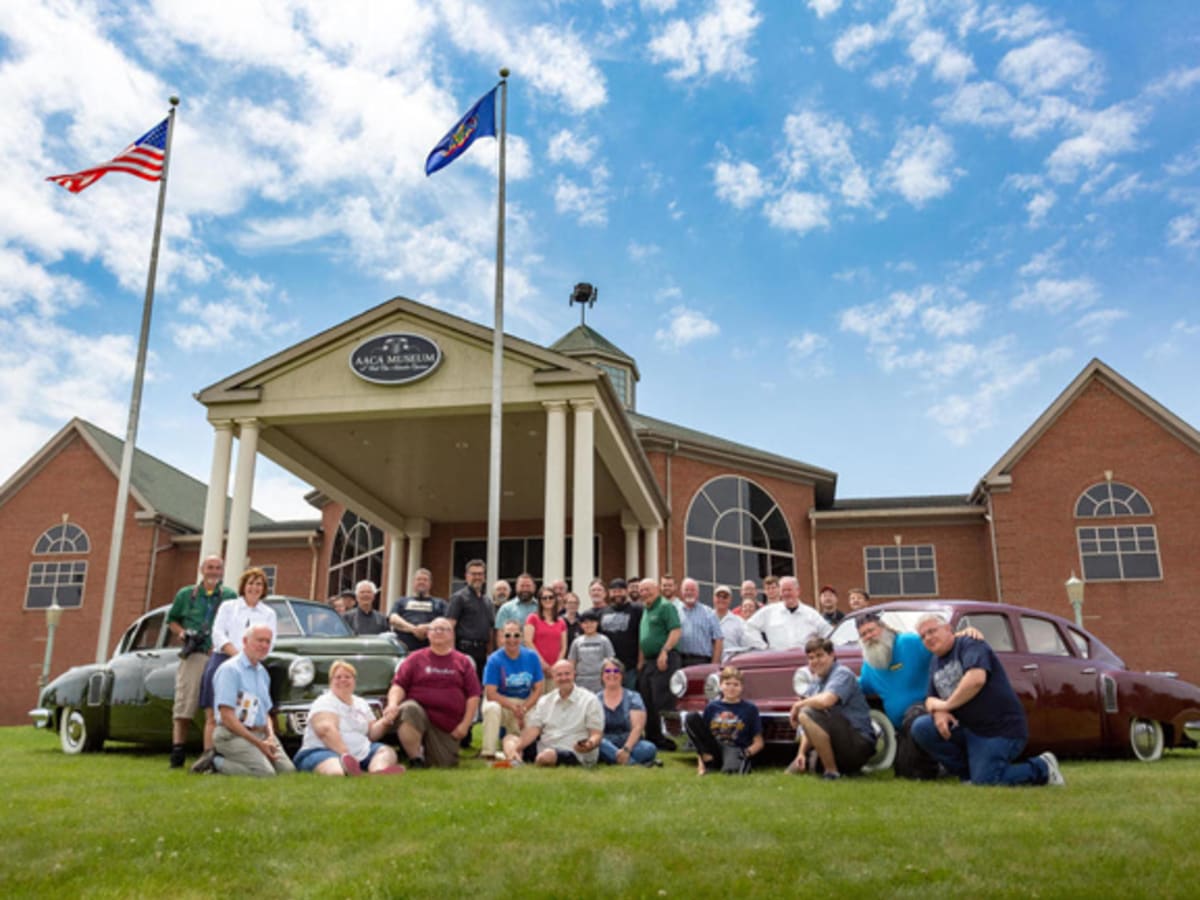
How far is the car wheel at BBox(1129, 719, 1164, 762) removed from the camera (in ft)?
30.7

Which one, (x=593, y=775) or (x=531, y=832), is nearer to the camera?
(x=531, y=832)

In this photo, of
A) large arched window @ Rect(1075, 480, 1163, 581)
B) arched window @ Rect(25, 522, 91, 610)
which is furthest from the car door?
arched window @ Rect(25, 522, 91, 610)

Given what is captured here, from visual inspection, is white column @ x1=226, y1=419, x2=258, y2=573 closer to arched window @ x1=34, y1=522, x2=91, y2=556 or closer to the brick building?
the brick building

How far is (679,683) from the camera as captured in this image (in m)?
9.33

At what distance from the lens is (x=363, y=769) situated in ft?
25.6

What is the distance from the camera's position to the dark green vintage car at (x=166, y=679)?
843 centimetres

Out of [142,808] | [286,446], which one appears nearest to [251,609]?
[142,808]

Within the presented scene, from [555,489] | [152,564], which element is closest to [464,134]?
[555,489]

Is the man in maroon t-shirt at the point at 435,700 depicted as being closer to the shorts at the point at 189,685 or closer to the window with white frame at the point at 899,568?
the shorts at the point at 189,685

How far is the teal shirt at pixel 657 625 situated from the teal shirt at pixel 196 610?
157 inches

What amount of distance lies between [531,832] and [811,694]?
142 inches

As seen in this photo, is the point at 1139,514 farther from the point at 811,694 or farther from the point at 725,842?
the point at 725,842

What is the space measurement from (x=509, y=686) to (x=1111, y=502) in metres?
→ 22.9

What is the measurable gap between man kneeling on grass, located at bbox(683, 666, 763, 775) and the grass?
1.08 meters
